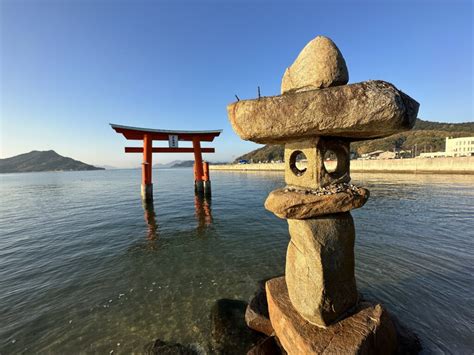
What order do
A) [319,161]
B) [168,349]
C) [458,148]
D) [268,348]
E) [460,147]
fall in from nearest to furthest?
[319,161] < [268,348] < [168,349] < [460,147] < [458,148]

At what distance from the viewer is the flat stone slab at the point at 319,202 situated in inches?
118

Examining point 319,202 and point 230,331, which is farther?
point 230,331

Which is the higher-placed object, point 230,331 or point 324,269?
point 324,269

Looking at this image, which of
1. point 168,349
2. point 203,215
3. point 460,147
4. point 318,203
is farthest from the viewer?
point 460,147

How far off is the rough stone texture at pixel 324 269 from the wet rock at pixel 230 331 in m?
1.28

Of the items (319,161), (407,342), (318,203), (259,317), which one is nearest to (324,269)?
(318,203)

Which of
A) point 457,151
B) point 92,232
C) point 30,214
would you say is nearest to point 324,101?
point 92,232

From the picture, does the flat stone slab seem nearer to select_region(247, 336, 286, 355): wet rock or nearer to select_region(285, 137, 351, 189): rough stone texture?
select_region(285, 137, 351, 189): rough stone texture

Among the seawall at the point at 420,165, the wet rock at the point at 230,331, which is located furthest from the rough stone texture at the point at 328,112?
the seawall at the point at 420,165

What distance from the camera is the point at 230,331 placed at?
4023 mm

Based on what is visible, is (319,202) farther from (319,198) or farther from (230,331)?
(230,331)

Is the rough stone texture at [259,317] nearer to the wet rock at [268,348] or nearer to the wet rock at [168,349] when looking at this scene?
the wet rock at [268,348]

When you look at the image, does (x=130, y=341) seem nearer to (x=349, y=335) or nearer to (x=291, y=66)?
(x=349, y=335)

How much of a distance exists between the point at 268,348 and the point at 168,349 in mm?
1807
